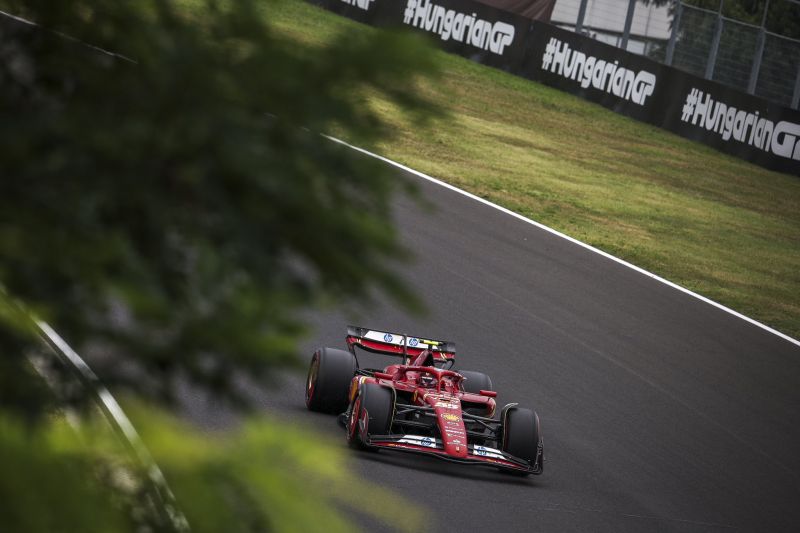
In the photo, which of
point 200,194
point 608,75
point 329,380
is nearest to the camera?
point 200,194

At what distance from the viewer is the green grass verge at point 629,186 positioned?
18094 millimetres

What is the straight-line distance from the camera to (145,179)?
4.50 ft

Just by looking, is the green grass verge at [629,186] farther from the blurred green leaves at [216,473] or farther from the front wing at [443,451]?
the blurred green leaves at [216,473]

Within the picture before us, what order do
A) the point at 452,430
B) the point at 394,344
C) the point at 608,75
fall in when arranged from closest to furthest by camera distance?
1. the point at 452,430
2. the point at 394,344
3. the point at 608,75

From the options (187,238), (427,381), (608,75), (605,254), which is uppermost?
(608,75)

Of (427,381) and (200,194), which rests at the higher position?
(200,194)

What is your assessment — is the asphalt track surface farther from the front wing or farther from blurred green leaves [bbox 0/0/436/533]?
blurred green leaves [bbox 0/0/436/533]

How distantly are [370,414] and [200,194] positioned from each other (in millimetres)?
7475

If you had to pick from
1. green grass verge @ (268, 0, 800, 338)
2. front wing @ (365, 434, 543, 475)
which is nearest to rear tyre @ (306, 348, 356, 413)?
front wing @ (365, 434, 543, 475)

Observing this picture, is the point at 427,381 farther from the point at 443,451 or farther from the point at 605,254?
the point at 605,254

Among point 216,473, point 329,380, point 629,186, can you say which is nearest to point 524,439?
point 329,380

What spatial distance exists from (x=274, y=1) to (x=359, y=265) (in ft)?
1.46

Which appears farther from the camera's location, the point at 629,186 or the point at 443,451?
the point at 629,186

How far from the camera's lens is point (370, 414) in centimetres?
874
